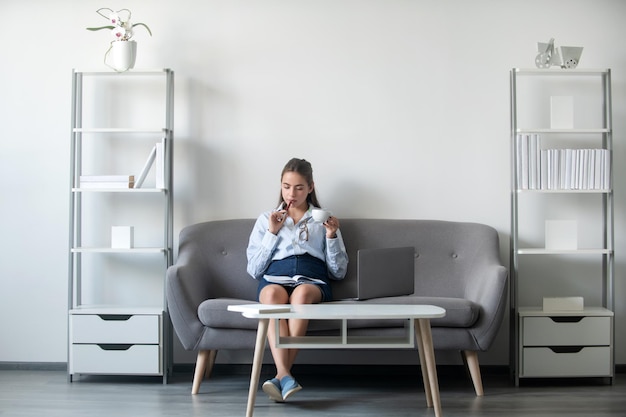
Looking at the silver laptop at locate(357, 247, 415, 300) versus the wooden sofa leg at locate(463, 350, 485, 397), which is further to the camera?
the wooden sofa leg at locate(463, 350, 485, 397)

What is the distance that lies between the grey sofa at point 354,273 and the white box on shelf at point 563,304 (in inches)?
12.8

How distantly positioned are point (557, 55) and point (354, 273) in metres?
1.61

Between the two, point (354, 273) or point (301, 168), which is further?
point (354, 273)

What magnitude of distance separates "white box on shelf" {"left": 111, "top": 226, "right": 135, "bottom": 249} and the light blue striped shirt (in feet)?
2.16

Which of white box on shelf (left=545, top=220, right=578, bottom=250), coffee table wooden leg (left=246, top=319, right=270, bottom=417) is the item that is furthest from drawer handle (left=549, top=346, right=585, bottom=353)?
coffee table wooden leg (left=246, top=319, right=270, bottom=417)

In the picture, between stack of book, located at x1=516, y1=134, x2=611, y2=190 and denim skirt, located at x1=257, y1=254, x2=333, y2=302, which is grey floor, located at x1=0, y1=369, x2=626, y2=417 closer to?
denim skirt, located at x1=257, y1=254, x2=333, y2=302

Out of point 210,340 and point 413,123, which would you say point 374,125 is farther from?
point 210,340

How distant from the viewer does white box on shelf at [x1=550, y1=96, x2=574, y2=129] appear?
414cm

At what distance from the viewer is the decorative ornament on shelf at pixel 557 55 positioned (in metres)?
4.11

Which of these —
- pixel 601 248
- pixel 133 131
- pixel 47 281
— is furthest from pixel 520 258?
pixel 47 281

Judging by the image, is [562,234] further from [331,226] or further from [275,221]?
[275,221]


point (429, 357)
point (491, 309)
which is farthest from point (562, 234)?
point (429, 357)

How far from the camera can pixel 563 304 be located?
3998 mm

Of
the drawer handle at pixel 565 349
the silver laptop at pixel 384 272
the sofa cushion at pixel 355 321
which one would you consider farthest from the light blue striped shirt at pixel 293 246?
the drawer handle at pixel 565 349
